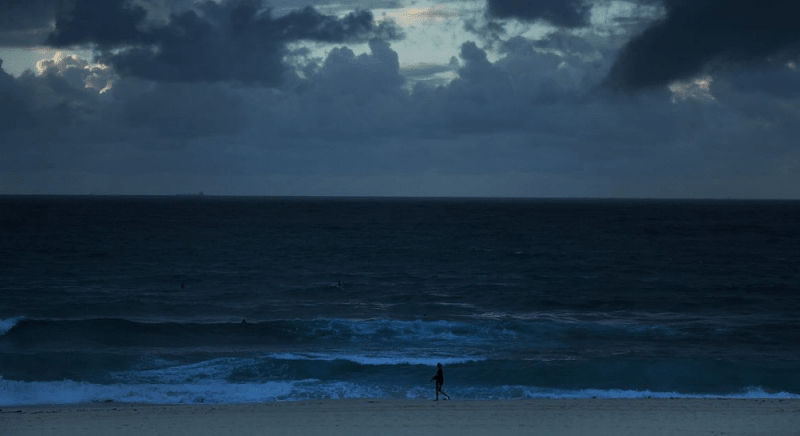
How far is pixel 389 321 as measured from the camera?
34594 mm

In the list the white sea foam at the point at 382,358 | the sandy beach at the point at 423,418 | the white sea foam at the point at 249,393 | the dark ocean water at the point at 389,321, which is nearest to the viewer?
the sandy beach at the point at 423,418

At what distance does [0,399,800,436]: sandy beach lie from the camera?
688 inches

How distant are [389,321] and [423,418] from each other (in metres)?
16.1

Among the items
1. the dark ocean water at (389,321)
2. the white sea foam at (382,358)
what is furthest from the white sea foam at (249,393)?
the white sea foam at (382,358)

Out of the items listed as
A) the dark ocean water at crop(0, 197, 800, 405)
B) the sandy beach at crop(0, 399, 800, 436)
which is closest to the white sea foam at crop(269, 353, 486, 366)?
the dark ocean water at crop(0, 197, 800, 405)

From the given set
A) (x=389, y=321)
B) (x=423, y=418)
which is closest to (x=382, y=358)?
(x=389, y=321)

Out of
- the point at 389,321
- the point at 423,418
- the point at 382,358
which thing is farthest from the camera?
the point at 389,321

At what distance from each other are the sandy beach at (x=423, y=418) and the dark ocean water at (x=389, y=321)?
Answer: 115 inches

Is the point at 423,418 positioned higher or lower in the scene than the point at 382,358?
higher

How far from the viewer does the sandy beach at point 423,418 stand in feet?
57.4

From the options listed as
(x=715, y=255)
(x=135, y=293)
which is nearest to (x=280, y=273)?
(x=135, y=293)

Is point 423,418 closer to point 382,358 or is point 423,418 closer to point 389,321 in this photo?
point 382,358

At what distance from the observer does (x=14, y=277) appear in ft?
156

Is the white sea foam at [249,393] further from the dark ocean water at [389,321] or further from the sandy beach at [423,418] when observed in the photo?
the sandy beach at [423,418]
